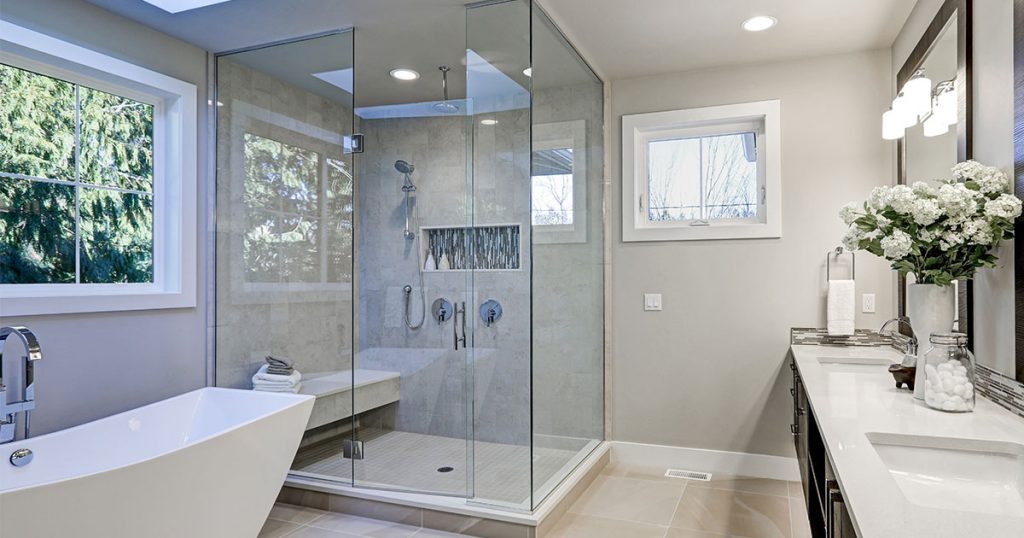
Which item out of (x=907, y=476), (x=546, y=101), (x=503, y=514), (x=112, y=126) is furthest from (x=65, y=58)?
(x=907, y=476)

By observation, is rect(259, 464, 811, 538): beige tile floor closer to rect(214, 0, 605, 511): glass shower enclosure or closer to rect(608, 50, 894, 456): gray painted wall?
rect(214, 0, 605, 511): glass shower enclosure

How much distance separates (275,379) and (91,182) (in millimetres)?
1350

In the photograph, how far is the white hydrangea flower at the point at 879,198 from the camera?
2006 mm

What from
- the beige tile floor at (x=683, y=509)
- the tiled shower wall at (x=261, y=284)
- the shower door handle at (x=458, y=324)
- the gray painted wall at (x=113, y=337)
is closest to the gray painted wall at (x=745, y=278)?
the beige tile floor at (x=683, y=509)

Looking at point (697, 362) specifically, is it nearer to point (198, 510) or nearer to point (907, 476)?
point (907, 476)

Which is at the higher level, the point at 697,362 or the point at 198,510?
the point at 697,362

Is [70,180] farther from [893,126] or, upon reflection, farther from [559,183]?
[893,126]

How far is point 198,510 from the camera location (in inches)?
88.1

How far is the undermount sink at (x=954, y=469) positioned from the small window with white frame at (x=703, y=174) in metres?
2.34

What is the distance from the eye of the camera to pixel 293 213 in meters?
3.54

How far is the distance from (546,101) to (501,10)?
493mm

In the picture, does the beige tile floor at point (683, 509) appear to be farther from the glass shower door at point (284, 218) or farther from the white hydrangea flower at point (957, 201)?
the white hydrangea flower at point (957, 201)

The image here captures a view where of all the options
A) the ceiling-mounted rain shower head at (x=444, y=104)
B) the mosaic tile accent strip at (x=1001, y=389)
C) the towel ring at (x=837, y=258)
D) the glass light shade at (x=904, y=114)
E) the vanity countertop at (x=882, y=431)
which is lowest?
the vanity countertop at (x=882, y=431)

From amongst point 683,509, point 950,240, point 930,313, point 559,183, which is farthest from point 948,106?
point 683,509
